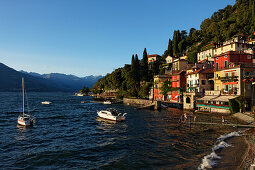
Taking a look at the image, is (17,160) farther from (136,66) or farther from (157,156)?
(136,66)

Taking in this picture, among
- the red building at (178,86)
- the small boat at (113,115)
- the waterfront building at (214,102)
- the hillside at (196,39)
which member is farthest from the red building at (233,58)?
the small boat at (113,115)

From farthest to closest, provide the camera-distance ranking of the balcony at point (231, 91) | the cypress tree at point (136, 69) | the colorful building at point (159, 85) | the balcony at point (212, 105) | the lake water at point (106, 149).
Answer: the cypress tree at point (136, 69) < the colorful building at point (159, 85) < the balcony at point (212, 105) < the balcony at point (231, 91) < the lake water at point (106, 149)

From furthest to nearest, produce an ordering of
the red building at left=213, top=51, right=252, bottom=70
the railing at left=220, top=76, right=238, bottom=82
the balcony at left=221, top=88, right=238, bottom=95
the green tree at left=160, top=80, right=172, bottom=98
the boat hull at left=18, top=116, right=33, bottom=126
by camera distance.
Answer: the green tree at left=160, top=80, right=172, bottom=98 → the red building at left=213, top=51, right=252, bottom=70 → the balcony at left=221, top=88, right=238, bottom=95 → the railing at left=220, top=76, right=238, bottom=82 → the boat hull at left=18, top=116, right=33, bottom=126

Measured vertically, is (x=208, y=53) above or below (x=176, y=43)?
below

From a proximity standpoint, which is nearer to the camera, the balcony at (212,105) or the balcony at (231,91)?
the balcony at (231,91)

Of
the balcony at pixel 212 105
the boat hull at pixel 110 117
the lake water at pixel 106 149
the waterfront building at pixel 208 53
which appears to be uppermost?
the waterfront building at pixel 208 53

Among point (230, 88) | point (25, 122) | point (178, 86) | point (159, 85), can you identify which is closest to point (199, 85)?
point (178, 86)

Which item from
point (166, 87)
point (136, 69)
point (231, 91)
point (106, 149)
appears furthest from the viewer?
point (136, 69)

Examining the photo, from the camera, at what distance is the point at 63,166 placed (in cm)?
2128

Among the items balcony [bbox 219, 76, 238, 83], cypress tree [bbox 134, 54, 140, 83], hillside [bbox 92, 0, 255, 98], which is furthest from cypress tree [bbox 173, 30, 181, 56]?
balcony [bbox 219, 76, 238, 83]

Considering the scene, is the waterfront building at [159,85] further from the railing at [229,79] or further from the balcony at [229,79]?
the railing at [229,79]

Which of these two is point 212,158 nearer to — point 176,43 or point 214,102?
point 214,102

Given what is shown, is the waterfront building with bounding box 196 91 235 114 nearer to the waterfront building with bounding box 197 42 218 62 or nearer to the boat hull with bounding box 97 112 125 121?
the boat hull with bounding box 97 112 125 121

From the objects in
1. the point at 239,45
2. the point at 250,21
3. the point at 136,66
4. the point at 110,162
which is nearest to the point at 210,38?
the point at 250,21
